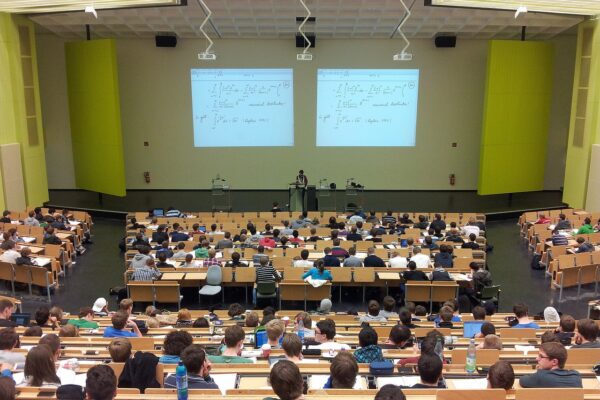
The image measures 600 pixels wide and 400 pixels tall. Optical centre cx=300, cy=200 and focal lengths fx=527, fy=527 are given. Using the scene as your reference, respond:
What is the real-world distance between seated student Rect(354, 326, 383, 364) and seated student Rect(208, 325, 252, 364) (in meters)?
1.25

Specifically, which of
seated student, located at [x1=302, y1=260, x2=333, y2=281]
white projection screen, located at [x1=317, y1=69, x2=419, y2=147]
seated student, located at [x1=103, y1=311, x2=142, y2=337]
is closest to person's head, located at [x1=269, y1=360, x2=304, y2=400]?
seated student, located at [x1=103, y1=311, x2=142, y2=337]

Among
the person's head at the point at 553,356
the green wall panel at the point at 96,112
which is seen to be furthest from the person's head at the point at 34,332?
the green wall panel at the point at 96,112

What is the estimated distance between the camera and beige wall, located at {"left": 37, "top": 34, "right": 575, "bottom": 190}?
20500mm

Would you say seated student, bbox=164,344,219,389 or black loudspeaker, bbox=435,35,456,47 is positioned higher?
black loudspeaker, bbox=435,35,456,47

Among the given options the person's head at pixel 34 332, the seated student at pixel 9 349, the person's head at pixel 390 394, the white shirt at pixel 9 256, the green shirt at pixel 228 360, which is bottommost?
the white shirt at pixel 9 256

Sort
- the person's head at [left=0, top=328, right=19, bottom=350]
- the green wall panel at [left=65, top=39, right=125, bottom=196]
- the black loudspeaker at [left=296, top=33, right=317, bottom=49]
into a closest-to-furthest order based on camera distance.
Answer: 1. the person's head at [left=0, top=328, right=19, bottom=350]
2. the green wall panel at [left=65, top=39, right=125, bottom=196]
3. the black loudspeaker at [left=296, top=33, right=317, bottom=49]

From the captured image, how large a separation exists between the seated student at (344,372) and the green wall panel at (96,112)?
1595cm

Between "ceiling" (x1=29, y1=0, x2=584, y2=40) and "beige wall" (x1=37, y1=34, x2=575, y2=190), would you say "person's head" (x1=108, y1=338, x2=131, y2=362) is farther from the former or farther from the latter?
"beige wall" (x1=37, y1=34, x2=575, y2=190)

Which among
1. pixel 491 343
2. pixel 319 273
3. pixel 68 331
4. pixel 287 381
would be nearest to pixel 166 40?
pixel 319 273

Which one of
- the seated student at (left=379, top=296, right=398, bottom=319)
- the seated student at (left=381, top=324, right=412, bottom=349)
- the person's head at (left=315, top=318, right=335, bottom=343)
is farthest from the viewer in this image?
the seated student at (left=379, top=296, right=398, bottom=319)

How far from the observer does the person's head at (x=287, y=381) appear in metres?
3.89

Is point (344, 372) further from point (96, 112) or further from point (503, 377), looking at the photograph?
point (96, 112)

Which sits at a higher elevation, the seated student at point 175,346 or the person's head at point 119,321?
the seated student at point 175,346

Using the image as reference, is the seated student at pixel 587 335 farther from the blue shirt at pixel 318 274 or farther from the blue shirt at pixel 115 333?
the blue shirt at pixel 115 333
